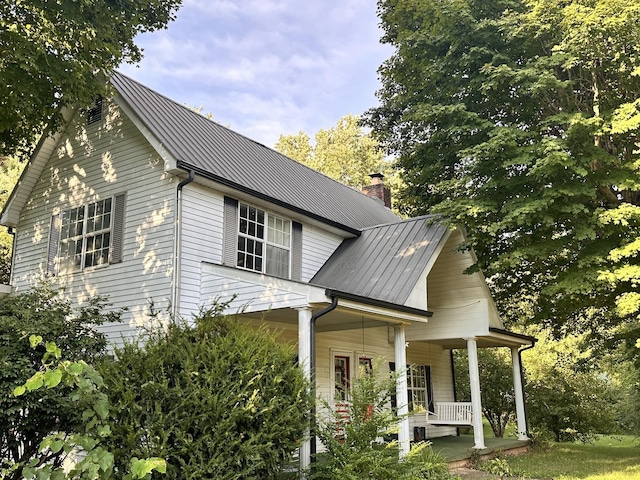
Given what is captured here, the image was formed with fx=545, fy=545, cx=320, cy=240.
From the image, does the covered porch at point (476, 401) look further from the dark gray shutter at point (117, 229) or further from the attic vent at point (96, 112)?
the attic vent at point (96, 112)

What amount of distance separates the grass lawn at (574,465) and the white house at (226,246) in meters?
1.19

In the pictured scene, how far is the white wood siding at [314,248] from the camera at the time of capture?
13242 mm

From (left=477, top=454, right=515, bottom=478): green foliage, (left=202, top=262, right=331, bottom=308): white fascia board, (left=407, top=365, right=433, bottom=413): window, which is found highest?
(left=202, top=262, right=331, bottom=308): white fascia board

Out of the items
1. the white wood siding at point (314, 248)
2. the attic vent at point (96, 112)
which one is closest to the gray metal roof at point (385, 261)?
the white wood siding at point (314, 248)

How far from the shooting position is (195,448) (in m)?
6.45

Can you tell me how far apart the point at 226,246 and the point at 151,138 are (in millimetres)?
2595

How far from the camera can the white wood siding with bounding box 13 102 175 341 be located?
10.6 metres

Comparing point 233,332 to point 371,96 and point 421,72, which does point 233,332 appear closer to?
point 421,72

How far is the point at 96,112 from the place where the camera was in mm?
12555

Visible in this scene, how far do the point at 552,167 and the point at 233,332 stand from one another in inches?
290

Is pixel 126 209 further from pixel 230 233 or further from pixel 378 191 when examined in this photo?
pixel 378 191

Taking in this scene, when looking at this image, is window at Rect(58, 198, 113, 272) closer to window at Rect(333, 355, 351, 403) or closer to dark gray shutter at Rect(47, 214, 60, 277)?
dark gray shutter at Rect(47, 214, 60, 277)

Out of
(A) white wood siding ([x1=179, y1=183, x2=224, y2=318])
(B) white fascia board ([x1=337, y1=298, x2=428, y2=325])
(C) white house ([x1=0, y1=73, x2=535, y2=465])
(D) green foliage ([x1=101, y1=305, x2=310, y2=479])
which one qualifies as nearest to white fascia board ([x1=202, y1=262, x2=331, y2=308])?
(C) white house ([x1=0, y1=73, x2=535, y2=465])

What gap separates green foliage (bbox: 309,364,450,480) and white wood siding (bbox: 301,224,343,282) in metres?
4.73
